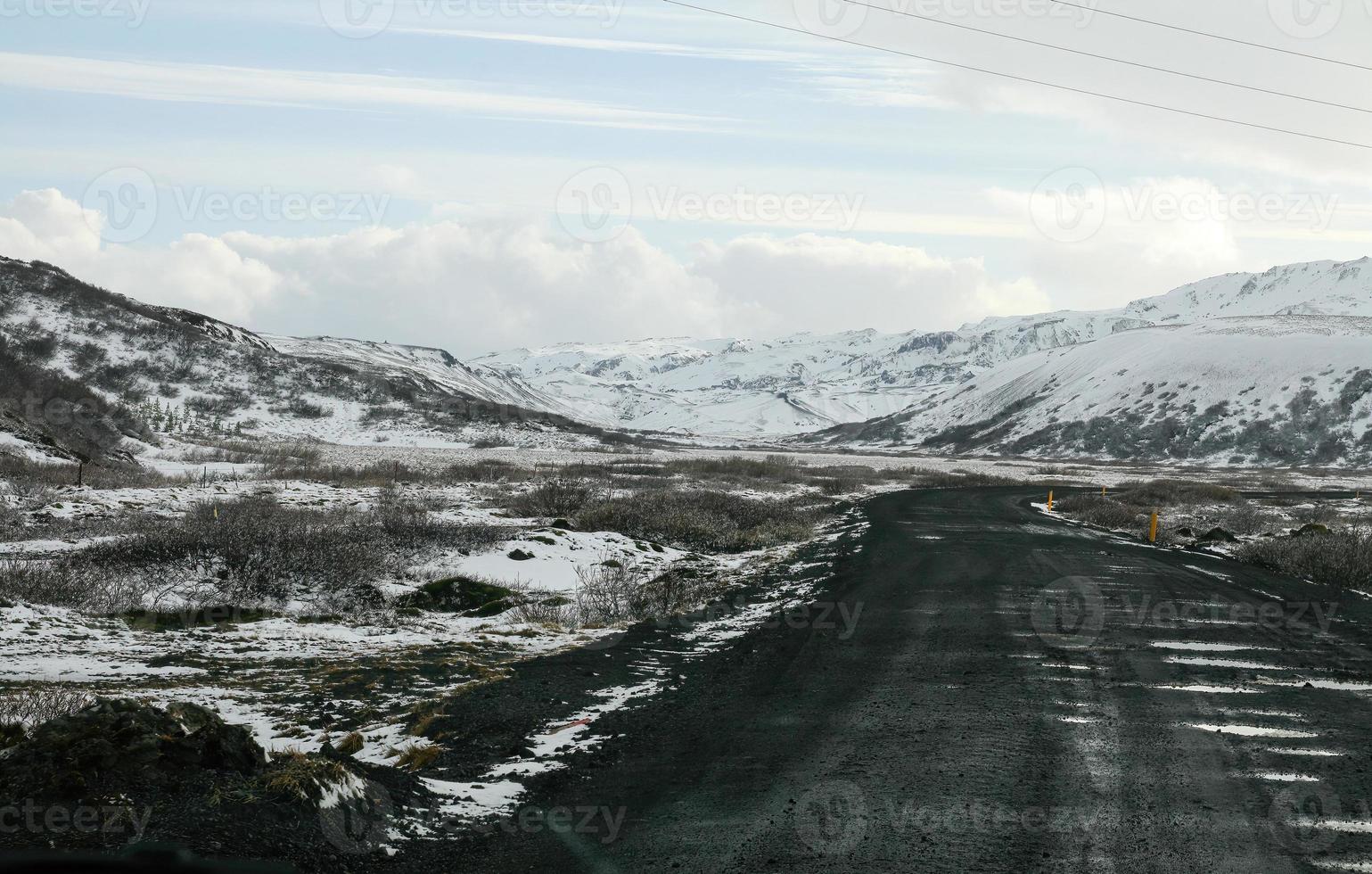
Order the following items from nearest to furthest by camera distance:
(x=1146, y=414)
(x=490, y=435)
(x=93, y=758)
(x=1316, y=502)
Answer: (x=93, y=758), (x=1316, y=502), (x=490, y=435), (x=1146, y=414)

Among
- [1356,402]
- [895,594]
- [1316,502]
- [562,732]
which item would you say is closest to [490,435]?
[1316,502]

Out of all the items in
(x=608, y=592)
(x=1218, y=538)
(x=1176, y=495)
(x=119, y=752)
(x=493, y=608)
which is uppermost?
(x=1176, y=495)

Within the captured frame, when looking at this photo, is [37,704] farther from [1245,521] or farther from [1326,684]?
[1245,521]

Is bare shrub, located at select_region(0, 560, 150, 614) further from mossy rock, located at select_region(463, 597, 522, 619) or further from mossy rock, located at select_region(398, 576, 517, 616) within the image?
mossy rock, located at select_region(463, 597, 522, 619)

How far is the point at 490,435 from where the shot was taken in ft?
278

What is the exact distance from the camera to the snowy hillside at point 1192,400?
104250mm

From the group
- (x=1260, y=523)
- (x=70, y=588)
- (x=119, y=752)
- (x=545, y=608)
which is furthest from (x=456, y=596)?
(x=1260, y=523)

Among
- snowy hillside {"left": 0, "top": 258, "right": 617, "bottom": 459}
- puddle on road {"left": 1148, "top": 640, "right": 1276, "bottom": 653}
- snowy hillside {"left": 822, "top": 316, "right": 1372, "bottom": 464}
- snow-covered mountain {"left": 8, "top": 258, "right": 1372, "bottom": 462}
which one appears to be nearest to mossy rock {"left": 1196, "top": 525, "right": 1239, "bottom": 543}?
puddle on road {"left": 1148, "top": 640, "right": 1276, "bottom": 653}

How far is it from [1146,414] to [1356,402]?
23339 mm

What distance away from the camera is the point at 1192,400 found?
392ft

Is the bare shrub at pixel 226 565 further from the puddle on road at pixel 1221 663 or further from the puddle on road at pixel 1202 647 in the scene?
the puddle on road at pixel 1202 647

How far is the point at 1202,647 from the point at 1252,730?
11.9ft

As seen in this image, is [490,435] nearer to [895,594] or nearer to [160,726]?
[895,594]

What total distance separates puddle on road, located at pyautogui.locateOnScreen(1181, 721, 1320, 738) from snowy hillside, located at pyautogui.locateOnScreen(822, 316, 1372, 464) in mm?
110340
